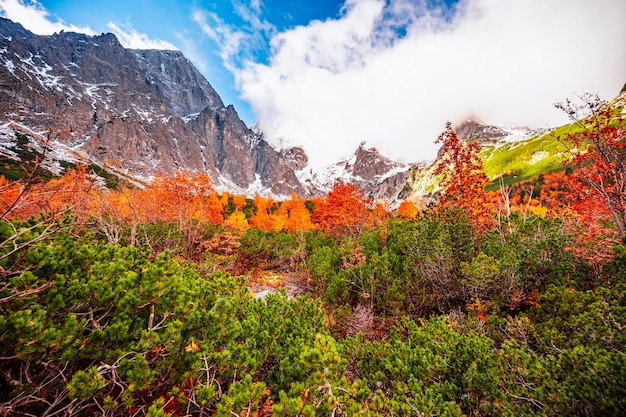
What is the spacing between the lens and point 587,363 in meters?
2.67

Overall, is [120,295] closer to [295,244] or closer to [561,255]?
[561,255]

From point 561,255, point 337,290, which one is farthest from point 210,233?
point 561,255

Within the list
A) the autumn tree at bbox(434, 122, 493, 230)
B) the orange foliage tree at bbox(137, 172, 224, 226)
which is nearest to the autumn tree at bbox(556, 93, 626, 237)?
the autumn tree at bbox(434, 122, 493, 230)

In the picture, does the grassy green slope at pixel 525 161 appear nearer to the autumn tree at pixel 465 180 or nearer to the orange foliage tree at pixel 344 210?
the orange foliage tree at pixel 344 210

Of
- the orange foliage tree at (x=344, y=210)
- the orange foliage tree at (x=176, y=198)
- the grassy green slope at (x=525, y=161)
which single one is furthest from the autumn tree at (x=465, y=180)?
the grassy green slope at (x=525, y=161)

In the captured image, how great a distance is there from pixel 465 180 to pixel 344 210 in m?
10.0

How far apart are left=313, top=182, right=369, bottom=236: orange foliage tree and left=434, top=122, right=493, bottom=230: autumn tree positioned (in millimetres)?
7518

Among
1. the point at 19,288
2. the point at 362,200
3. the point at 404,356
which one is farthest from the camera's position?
the point at 362,200

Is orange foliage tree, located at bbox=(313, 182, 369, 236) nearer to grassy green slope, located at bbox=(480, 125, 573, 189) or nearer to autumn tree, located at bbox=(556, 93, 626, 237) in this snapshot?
autumn tree, located at bbox=(556, 93, 626, 237)

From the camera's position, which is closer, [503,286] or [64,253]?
[64,253]

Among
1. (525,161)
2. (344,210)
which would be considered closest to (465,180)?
(344,210)

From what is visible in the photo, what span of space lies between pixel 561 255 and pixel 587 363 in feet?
13.7

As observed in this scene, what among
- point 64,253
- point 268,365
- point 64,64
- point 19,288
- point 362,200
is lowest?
point 268,365

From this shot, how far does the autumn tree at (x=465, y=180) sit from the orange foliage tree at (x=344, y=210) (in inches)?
296
